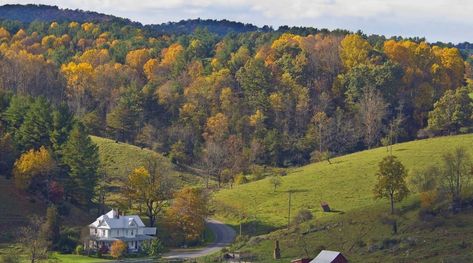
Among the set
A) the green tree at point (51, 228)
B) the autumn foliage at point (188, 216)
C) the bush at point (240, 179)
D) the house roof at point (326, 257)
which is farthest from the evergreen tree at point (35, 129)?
the house roof at point (326, 257)

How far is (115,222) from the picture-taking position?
92250 mm

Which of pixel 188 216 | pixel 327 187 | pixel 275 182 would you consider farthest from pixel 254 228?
pixel 327 187

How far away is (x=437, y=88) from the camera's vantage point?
153000 mm

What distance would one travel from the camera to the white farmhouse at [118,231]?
89.8 m

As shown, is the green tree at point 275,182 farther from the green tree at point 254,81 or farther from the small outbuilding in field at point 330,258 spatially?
the green tree at point 254,81

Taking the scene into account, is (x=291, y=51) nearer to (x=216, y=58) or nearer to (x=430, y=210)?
(x=216, y=58)

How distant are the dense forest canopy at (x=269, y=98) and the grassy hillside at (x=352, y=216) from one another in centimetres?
1229

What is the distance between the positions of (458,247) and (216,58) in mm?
112787

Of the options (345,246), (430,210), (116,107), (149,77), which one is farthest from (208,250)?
(149,77)

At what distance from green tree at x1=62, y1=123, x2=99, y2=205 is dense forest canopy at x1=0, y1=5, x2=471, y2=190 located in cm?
2823

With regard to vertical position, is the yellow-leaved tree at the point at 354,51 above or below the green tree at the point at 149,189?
above

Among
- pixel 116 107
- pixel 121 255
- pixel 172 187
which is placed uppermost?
pixel 116 107

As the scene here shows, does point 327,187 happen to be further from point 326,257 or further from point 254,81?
point 254,81

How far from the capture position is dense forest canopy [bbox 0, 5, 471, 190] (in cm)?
13550
